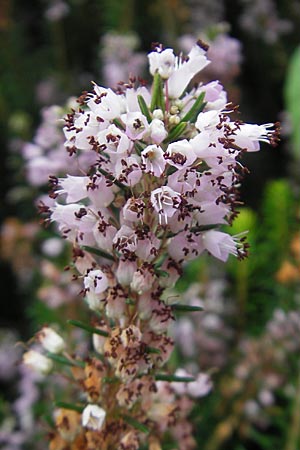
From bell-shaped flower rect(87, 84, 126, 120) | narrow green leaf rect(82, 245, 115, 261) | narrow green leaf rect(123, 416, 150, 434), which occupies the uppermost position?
bell-shaped flower rect(87, 84, 126, 120)

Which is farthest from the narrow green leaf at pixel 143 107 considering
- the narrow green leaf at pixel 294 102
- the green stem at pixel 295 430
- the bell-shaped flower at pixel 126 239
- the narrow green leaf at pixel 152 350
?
the narrow green leaf at pixel 294 102

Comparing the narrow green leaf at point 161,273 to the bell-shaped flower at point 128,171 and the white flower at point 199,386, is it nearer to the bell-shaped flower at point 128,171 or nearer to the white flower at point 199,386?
the bell-shaped flower at point 128,171

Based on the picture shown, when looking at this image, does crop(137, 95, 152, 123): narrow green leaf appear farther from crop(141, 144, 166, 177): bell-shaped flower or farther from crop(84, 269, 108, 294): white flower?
crop(84, 269, 108, 294): white flower

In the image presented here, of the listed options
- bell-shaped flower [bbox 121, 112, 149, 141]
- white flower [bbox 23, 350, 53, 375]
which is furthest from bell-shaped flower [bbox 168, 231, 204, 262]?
white flower [bbox 23, 350, 53, 375]

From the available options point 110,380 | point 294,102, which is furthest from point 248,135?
point 294,102

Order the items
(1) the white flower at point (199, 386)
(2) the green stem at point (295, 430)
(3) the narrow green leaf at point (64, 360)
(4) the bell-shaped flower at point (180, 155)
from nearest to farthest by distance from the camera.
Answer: (4) the bell-shaped flower at point (180, 155)
(3) the narrow green leaf at point (64, 360)
(1) the white flower at point (199, 386)
(2) the green stem at point (295, 430)

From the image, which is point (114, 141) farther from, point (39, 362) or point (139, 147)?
point (39, 362)
